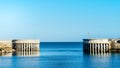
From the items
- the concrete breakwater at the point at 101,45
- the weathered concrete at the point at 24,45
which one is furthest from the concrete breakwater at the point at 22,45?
the concrete breakwater at the point at 101,45

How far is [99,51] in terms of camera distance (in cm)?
15038

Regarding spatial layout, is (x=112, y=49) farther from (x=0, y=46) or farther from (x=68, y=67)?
(x=68, y=67)

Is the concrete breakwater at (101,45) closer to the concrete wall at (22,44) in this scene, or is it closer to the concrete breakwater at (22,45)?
the concrete breakwater at (22,45)

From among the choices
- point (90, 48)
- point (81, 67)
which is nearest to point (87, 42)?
point (90, 48)

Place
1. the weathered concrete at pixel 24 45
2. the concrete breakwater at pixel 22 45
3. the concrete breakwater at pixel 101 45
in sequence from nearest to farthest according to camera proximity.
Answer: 1. the concrete breakwater at pixel 101 45
2. the concrete breakwater at pixel 22 45
3. the weathered concrete at pixel 24 45

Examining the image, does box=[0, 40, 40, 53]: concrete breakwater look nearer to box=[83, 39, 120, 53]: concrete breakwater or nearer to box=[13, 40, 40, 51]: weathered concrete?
box=[13, 40, 40, 51]: weathered concrete

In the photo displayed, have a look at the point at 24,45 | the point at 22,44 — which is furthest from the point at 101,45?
the point at 22,44

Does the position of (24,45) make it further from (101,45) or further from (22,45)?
(101,45)

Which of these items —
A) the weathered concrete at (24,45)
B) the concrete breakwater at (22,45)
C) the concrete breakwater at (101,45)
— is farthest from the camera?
the weathered concrete at (24,45)

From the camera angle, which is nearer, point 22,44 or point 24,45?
point 22,44

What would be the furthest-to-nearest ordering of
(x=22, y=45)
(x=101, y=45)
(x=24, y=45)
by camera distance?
(x=24, y=45) → (x=22, y=45) → (x=101, y=45)

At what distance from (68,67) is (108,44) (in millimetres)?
67288

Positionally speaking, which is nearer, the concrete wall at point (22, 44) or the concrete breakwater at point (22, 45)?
the concrete breakwater at point (22, 45)

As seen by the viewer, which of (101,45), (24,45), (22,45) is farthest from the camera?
(24,45)
